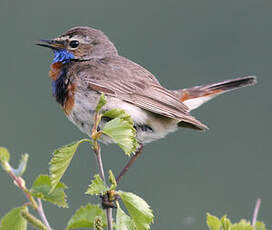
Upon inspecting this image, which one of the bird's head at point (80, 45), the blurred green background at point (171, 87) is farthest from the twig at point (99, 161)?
the blurred green background at point (171, 87)

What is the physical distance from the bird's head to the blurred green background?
13.3 feet

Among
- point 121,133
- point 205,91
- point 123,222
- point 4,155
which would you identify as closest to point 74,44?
point 205,91

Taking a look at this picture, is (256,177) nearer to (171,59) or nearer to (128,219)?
(171,59)

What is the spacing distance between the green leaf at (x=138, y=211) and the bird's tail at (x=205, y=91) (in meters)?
2.95

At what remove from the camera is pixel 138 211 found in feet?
8.01

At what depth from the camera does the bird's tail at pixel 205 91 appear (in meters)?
5.40

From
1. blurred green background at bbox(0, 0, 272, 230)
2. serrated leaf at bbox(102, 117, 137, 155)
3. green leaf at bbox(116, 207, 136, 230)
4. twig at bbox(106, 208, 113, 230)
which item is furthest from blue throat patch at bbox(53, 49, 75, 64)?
blurred green background at bbox(0, 0, 272, 230)

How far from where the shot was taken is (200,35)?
13750mm

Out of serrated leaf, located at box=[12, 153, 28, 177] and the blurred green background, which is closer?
serrated leaf, located at box=[12, 153, 28, 177]

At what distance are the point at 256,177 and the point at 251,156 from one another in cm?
92

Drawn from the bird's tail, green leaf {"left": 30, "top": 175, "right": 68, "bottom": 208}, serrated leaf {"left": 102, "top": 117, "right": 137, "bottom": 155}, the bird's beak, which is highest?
the bird's beak

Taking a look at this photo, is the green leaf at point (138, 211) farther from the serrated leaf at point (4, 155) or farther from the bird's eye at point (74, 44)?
the bird's eye at point (74, 44)

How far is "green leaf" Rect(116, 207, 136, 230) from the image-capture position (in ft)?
8.04

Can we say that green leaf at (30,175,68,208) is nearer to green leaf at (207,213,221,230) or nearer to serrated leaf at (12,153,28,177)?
serrated leaf at (12,153,28,177)
